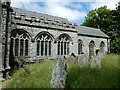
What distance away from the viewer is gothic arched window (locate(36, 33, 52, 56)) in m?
21.0

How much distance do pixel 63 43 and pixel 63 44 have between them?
116mm

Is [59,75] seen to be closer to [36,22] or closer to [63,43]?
[36,22]

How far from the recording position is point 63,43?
2364 centimetres

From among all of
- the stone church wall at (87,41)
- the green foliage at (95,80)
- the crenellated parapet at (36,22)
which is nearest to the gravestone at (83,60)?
the green foliage at (95,80)

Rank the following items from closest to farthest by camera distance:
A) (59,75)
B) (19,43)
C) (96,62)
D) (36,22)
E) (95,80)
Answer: (59,75), (95,80), (96,62), (19,43), (36,22)

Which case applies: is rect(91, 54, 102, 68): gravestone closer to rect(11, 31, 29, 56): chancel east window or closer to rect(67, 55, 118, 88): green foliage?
rect(67, 55, 118, 88): green foliage

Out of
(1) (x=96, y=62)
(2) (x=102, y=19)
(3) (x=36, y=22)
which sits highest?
(2) (x=102, y=19)

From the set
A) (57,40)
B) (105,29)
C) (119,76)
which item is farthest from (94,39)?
(119,76)

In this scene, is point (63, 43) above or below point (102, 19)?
below

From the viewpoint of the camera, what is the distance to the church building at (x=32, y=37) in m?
14.1

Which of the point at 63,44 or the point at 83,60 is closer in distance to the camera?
the point at 83,60

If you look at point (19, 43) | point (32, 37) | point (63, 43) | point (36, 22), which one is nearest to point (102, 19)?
point (63, 43)

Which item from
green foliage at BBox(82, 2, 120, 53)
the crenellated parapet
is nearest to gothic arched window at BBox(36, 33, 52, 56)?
the crenellated parapet

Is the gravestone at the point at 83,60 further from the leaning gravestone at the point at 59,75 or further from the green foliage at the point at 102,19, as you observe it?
the green foliage at the point at 102,19
